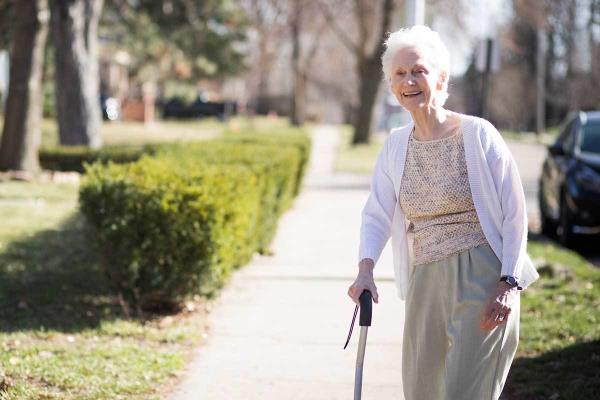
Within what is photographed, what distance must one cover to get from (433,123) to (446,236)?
460mm

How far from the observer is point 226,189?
25.4 feet

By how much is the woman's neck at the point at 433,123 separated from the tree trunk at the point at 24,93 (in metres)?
14.4

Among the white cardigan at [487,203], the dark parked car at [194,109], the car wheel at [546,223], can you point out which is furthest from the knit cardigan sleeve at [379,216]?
the dark parked car at [194,109]

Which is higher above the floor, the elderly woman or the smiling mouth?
→ the smiling mouth

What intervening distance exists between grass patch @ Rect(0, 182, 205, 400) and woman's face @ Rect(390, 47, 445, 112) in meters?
2.46

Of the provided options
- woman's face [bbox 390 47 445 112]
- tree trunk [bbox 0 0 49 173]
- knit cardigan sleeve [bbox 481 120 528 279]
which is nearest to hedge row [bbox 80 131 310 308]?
woman's face [bbox 390 47 445 112]

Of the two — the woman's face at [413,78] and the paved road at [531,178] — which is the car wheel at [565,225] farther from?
the woman's face at [413,78]

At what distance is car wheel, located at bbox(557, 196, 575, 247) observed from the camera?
1258cm

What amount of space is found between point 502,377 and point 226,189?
13.5 ft

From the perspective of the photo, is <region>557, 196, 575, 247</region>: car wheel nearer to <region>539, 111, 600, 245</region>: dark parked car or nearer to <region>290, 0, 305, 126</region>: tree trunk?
<region>539, 111, 600, 245</region>: dark parked car

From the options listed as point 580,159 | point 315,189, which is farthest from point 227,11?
point 580,159

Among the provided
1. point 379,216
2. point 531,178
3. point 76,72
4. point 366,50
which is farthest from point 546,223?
point 366,50

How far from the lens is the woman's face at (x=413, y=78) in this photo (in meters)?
3.97

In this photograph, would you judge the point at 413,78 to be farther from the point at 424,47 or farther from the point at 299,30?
the point at 299,30
